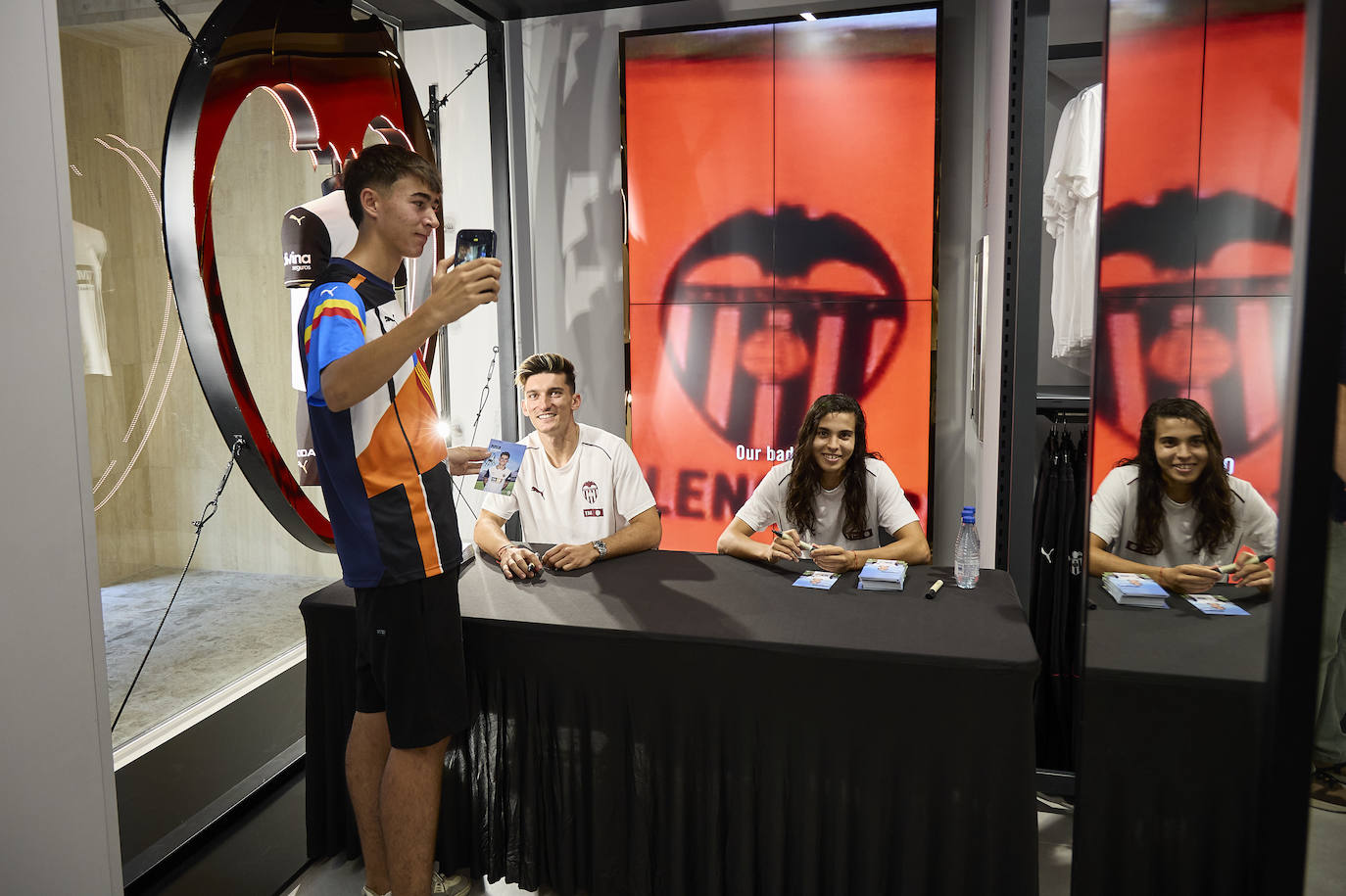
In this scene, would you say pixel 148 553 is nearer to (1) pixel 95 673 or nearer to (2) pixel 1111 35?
(1) pixel 95 673

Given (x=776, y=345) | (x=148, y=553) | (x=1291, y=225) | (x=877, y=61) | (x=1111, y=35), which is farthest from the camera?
(x=776, y=345)

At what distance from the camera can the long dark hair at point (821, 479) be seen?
258cm

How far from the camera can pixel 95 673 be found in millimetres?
1492

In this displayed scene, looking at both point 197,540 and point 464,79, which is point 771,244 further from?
point 197,540

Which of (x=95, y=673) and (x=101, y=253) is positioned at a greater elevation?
(x=101, y=253)

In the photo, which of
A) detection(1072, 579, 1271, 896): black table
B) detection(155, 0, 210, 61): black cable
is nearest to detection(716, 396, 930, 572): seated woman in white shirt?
detection(1072, 579, 1271, 896): black table

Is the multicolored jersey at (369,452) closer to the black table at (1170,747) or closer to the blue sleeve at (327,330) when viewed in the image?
the blue sleeve at (327,330)

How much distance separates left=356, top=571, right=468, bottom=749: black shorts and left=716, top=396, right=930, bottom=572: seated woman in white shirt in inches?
37.5

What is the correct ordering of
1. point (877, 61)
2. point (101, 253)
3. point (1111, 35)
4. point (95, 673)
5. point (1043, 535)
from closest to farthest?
point (1111, 35) < point (95, 673) < point (101, 253) < point (1043, 535) < point (877, 61)

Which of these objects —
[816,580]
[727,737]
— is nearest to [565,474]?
[816,580]

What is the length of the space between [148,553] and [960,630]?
193 cm

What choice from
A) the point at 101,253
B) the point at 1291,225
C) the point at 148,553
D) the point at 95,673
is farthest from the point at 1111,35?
the point at 148,553

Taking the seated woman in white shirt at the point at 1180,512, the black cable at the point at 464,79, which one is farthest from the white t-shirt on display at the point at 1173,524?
the black cable at the point at 464,79

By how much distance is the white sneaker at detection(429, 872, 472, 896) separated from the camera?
2.05 metres
